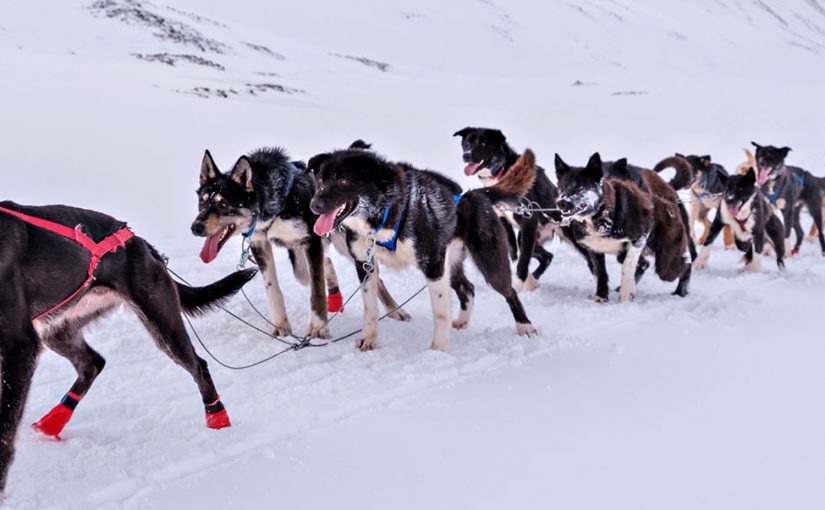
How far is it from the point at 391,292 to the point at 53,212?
109 inches

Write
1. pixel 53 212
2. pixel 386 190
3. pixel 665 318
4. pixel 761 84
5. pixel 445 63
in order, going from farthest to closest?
pixel 761 84 → pixel 445 63 → pixel 665 318 → pixel 386 190 → pixel 53 212

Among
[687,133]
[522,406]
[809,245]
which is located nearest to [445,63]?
[687,133]

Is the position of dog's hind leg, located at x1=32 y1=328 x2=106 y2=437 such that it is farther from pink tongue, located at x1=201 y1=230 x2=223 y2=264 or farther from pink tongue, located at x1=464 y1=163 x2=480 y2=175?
pink tongue, located at x1=464 y1=163 x2=480 y2=175

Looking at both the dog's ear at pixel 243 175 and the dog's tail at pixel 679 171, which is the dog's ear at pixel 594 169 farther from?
the dog's tail at pixel 679 171

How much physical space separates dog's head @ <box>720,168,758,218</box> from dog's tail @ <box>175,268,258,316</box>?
4262 mm

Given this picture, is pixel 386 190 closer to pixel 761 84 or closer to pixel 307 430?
pixel 307 430

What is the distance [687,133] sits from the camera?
655 inches

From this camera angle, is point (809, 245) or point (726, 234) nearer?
point (726, 234)

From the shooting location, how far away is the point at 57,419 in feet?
8.59

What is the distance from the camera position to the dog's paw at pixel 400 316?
4332mm

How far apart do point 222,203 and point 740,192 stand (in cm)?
418

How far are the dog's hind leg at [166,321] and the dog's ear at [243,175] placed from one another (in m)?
0.99

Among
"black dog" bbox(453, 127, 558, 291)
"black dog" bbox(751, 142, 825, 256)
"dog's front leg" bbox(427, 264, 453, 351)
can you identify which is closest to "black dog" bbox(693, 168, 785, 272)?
"black dog" bbox(751, 142, 825, 256)

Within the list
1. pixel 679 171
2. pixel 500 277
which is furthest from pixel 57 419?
pixel 679 171
